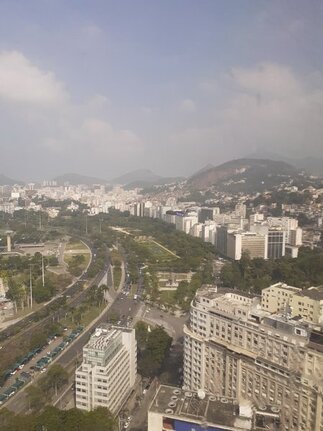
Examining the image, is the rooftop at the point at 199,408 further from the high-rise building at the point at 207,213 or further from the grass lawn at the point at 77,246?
the high-rise building at the point at 207,213

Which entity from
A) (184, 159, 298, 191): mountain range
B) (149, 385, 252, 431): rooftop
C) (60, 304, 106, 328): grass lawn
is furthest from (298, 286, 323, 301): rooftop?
(184, 159, 298, 191): mountain range

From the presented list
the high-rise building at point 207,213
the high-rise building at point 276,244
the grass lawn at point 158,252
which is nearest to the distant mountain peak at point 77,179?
the high-rise building at point 207,213

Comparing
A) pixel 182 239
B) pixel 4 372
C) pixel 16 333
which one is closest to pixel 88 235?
pixel 182 239

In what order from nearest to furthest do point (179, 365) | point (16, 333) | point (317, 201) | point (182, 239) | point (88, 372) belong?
point (88, 372), point (179, 365), point (16, 333), point (182, 239), point (317, 201)

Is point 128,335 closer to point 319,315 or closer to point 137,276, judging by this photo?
point 319,315

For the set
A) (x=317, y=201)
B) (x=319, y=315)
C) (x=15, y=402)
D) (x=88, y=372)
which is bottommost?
(x=15, y=402)

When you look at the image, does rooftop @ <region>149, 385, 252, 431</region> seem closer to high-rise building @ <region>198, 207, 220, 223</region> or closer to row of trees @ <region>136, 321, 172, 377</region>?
row of trees @ <region>136, 321, 172, 377</region>
